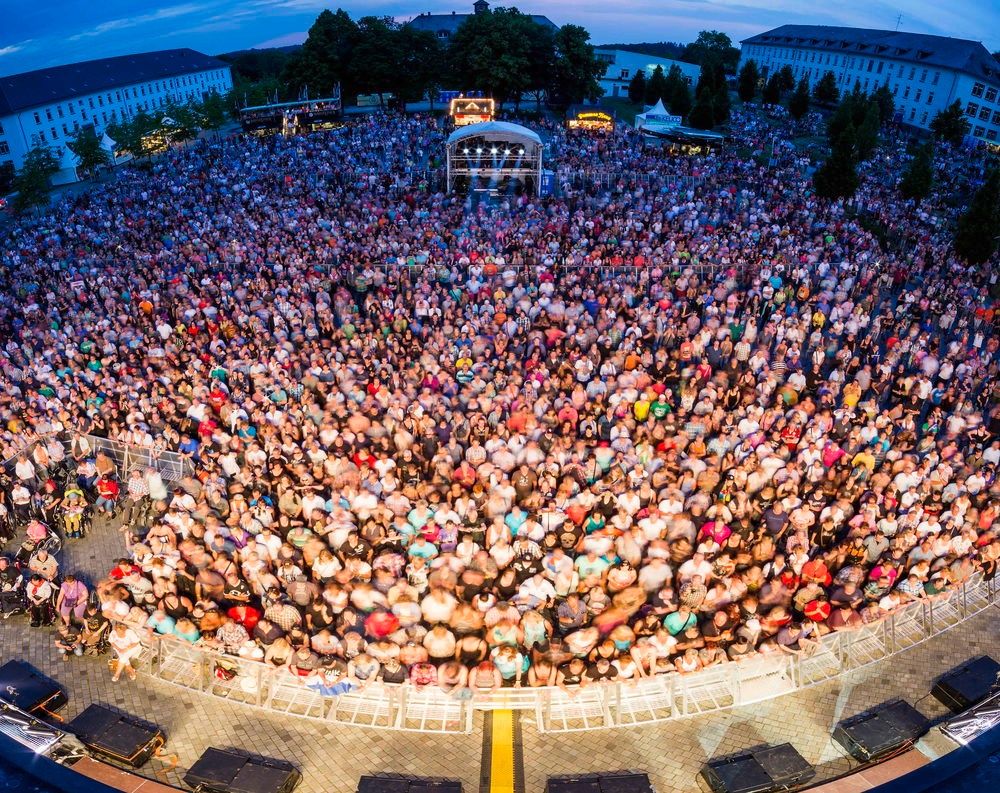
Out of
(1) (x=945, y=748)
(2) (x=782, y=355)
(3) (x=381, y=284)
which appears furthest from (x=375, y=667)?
(3) (x=381, y=284)

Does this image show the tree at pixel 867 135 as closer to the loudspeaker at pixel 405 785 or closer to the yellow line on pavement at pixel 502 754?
the yellow line on pavement at pixel 502 754

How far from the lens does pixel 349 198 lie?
25578 mm

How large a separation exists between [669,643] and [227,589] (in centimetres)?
526

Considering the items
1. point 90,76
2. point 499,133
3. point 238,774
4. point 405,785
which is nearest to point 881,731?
point 405,785

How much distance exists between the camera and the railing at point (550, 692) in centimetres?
707

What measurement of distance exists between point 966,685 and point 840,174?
27036 mm

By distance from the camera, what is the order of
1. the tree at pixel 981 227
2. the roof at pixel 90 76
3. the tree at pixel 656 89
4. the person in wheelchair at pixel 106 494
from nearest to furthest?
the person in wheelchair at pixel 106 494, the tree at pixel 981 227, the roof at pixel 90 76, the tree at pixel 656 89

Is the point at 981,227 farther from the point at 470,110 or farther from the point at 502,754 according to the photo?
the point at 470,110

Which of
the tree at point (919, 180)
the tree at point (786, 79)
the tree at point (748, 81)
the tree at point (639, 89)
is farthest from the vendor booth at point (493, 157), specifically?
the tree at point (748, 81)

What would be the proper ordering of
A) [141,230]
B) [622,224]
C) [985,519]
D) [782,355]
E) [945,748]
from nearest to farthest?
[945,748]
[985,519]
[782,355]
[622,224]
[141,230]

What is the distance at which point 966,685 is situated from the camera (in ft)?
24.6

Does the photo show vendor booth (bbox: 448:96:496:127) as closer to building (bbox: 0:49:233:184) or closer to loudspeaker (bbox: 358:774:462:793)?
building (bbox: 0:49:233:184)

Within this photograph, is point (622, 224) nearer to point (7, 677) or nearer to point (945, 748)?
point (945, 748)

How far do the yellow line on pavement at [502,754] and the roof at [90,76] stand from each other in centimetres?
6312
